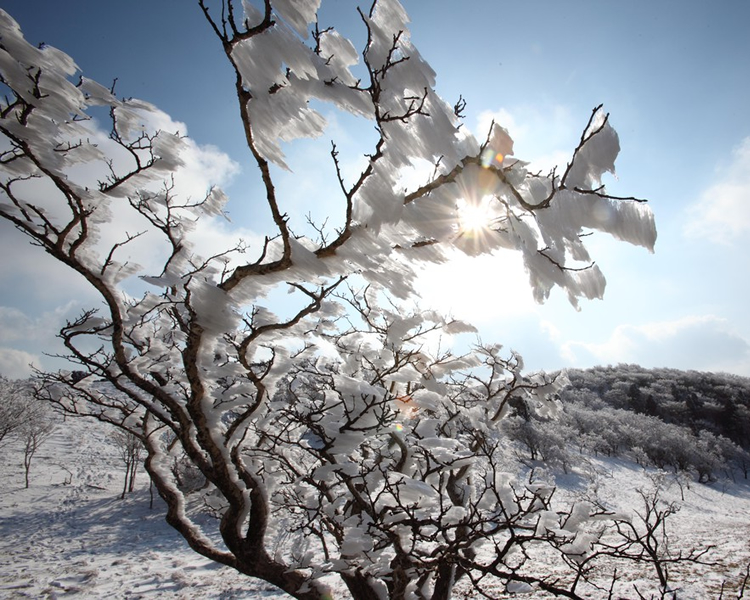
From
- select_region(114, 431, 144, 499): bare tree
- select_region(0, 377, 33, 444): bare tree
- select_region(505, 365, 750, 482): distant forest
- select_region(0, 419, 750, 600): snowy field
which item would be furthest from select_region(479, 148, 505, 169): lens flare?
select_region(0, 377, 33, 444): bare tree

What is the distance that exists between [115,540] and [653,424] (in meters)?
49.6

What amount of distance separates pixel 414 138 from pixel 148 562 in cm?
1544

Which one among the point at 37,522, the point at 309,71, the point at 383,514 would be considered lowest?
the point at 37,522

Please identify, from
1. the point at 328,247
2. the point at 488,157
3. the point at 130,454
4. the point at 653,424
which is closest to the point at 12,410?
the point at 130,454

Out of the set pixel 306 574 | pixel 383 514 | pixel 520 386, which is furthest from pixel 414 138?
pixel 520 386

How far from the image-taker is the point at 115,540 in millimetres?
13195

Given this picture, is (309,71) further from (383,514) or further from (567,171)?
(383,514)

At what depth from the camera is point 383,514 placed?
291cm

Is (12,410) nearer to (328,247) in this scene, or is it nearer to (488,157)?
(328,247)

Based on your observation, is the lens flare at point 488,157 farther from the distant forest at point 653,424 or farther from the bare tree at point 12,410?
the bare tree at point 12,410

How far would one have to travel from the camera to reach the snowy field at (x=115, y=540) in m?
8.73

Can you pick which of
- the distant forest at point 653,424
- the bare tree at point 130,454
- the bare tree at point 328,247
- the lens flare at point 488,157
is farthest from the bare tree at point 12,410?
the distant forest at point 653,424

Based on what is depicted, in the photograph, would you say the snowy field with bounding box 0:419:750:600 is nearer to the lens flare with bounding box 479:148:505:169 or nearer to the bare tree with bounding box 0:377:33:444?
the bare tree with bounding box 0:377:33:444

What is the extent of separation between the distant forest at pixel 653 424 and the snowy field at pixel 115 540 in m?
8.00
